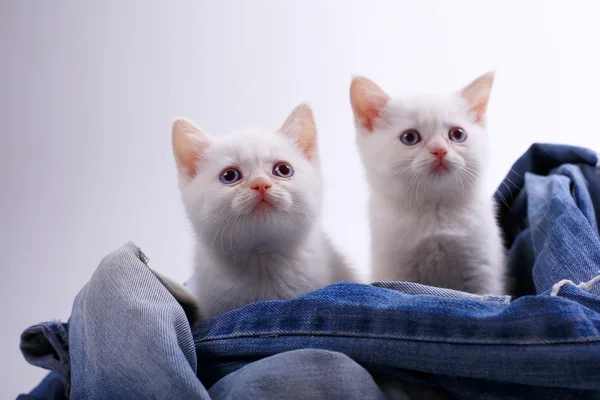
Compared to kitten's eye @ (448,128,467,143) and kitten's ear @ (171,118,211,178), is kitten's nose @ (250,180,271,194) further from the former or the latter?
kitten's eye @ (448,128,467,143)

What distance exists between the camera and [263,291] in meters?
0.98

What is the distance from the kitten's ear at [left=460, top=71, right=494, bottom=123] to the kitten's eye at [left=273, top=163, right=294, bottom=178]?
0.39 meters

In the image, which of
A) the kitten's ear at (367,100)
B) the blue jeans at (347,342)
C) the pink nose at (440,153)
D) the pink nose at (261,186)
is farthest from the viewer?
the kitten's ear at (367,100)

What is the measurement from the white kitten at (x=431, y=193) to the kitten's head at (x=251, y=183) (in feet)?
0.47

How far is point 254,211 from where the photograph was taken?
91 cm

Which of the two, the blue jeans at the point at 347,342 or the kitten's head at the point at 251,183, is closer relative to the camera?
the blue jeans at the point at 347,342

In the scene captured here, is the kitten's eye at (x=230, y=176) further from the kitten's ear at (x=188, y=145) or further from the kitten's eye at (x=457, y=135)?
the kitten's eye at (x=457, y=135)

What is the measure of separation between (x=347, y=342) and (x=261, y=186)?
0.28m

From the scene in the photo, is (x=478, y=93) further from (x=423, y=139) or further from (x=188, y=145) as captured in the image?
(x=188, y=145)

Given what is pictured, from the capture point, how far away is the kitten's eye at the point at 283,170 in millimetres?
977

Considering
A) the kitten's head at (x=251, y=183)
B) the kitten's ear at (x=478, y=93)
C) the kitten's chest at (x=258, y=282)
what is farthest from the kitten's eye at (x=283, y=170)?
the kitten's ear at (x=478, y=93)

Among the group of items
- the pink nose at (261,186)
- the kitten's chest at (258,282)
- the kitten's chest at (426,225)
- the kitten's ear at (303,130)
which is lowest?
the kitten's chest at (258,282)

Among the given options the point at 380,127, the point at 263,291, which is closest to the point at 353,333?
the point at 263,291

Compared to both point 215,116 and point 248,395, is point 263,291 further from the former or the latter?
point 215,116
